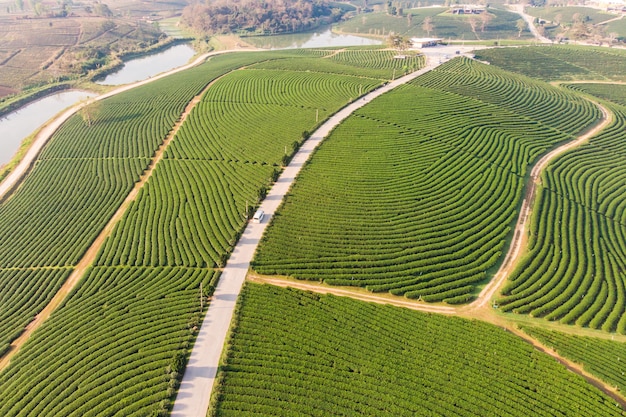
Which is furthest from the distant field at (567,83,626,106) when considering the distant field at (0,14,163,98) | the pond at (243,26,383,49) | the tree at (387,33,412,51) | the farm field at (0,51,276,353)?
the distant field at (0,14,163,98)

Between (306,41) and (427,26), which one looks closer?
(427,26)

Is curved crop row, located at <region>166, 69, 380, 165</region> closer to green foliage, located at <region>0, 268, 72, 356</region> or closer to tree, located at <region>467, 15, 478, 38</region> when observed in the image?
green foliage, located at <region>0, 268, 72, 356</region>

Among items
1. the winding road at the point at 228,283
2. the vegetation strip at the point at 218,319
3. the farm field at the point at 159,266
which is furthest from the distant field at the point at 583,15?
the vegetation strip at the point at 218,319

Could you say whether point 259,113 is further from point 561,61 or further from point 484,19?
point 484,19

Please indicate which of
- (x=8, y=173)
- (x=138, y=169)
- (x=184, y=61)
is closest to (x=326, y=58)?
(x=184, y=61)

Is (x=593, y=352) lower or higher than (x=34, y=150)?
lower

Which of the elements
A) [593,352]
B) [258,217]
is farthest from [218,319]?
[593,352]

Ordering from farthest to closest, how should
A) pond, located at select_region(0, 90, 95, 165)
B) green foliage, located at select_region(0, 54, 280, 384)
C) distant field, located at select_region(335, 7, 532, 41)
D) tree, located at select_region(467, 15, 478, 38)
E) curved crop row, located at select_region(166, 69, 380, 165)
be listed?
tree, located at select_region(467, 15, 478, 38), distant field, located at select_region(335, 7, 532, 41), pond, located at select_region(0, 90, 95, 165), curved crop row, located at select_region(166, 69, 380, 165), green foliage, located at select_region(0, 54, 280, 384)

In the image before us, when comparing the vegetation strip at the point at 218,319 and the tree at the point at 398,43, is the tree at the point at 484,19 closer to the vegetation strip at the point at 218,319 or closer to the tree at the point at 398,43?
the tree at the point at 398,43
